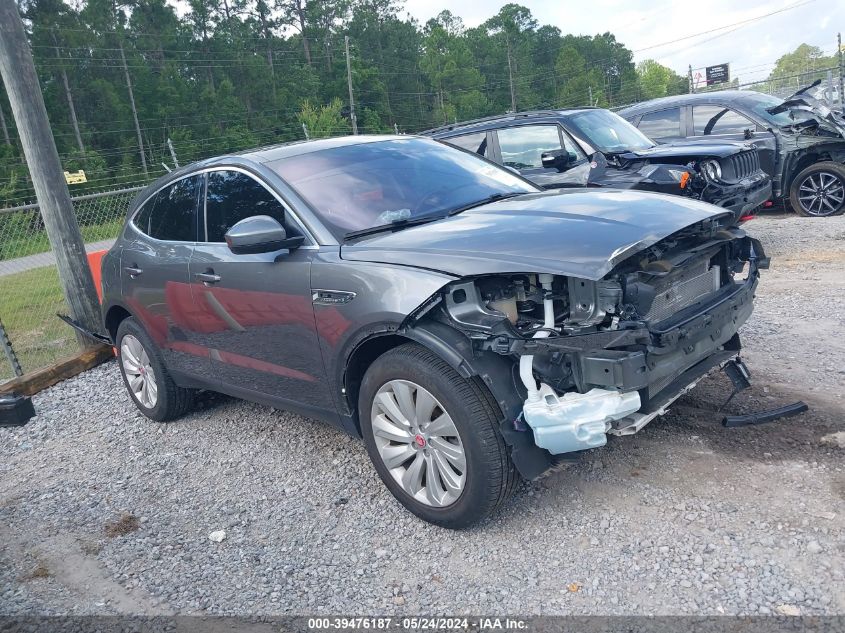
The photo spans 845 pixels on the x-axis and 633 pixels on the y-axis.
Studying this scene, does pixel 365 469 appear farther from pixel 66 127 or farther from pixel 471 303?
pixel 66 127

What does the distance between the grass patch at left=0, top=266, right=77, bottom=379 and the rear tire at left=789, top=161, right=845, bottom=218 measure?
30.0 ft

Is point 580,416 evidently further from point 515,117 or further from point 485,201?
point 515,117

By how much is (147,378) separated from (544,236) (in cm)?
357

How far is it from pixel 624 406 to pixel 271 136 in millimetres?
51615

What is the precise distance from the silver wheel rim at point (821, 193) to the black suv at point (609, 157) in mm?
2228

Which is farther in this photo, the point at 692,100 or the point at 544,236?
the point at 692,100

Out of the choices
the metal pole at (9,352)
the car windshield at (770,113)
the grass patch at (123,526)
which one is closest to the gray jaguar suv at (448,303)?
the grass patch at (123,526)

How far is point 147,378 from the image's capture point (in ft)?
18.4

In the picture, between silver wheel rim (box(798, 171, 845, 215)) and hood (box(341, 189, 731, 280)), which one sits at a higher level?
hood (box(341, 189, 731, 280))

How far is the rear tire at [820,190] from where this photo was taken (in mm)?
9703

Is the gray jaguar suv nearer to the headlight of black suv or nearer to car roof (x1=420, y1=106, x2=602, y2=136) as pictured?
the headlight of black suv

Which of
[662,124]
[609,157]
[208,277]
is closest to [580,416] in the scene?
[208,277]

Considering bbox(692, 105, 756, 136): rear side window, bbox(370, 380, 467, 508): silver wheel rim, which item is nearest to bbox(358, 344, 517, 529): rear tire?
bbox(370, 380, 467, 508): silver wheel rim

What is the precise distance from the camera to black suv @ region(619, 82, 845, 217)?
375 inches
